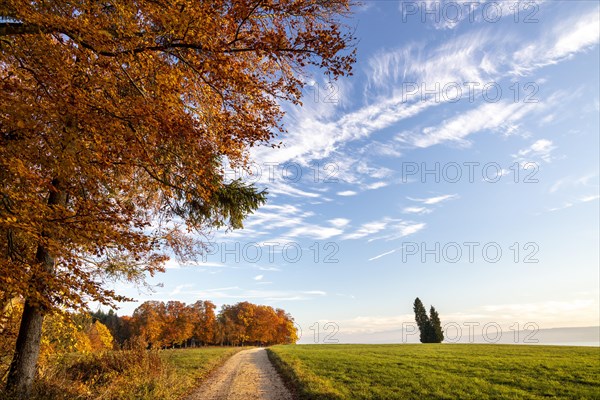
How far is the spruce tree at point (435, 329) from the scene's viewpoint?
7388cm

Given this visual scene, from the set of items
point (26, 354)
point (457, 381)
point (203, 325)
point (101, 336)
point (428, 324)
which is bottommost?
point (203, 325)

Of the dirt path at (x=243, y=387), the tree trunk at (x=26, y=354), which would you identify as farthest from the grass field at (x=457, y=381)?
the tree trunk at (x=26, y=354)

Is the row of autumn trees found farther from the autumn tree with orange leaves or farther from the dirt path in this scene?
the autumn tree with orange leaves

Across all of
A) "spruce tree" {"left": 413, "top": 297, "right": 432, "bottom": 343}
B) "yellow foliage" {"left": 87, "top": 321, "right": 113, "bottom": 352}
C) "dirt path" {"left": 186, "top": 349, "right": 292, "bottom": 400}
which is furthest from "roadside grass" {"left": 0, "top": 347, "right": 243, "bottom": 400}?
"spruce tree" {"left": 413, "top": 297, "right": 432, "bottom": 343}

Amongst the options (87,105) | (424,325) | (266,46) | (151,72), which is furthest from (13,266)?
(424,325)

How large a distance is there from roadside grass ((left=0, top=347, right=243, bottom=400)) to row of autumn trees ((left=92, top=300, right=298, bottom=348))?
2623 inches

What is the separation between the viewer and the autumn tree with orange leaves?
5445 mm

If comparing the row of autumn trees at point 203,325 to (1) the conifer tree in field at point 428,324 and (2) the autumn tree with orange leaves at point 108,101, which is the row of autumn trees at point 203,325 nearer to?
(1) the conifer tree in field at point 428,324

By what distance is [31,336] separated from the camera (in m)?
9.74

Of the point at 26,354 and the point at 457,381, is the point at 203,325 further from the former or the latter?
the point at 26,354

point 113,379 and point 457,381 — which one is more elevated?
point 113,379

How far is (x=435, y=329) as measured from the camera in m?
74.3

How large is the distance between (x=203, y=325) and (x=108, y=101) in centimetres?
8950

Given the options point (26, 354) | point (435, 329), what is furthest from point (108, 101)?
point (435, 329)
